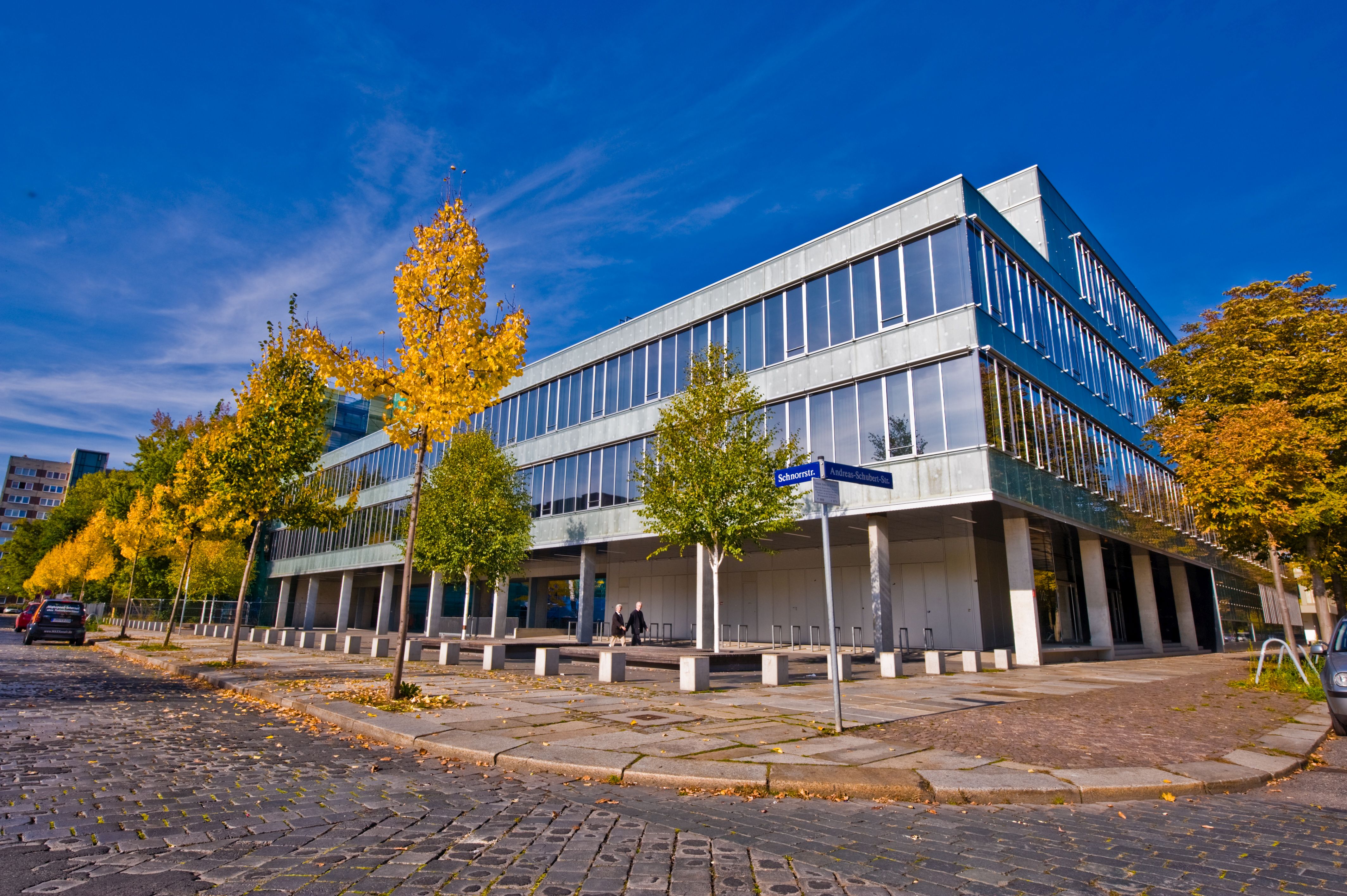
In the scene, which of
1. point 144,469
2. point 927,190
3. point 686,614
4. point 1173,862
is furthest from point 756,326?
point 144,469

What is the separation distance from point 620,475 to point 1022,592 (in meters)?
16.4

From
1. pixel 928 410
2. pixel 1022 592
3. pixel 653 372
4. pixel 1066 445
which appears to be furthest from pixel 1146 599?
pixel 653 372

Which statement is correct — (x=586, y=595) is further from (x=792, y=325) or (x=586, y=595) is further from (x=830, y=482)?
(x=830, y=482)

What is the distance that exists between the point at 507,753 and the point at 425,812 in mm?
1881

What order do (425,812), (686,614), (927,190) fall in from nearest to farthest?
(425,812), (927,190), (686,614)

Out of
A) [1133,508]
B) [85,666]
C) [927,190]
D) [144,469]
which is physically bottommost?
[85,666]

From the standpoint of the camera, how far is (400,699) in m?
10.5

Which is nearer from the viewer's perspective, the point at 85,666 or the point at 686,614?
the point at 85,666

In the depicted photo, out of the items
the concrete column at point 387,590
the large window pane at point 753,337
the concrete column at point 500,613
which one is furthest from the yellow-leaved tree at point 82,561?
the large window pane at point 753,337

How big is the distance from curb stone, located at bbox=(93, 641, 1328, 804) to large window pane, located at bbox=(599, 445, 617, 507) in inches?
930

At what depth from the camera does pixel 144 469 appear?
1866 inches

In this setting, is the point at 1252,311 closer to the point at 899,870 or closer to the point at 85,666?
the point at 899,870

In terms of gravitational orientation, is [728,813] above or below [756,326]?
below

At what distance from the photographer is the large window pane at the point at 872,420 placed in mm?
22188
